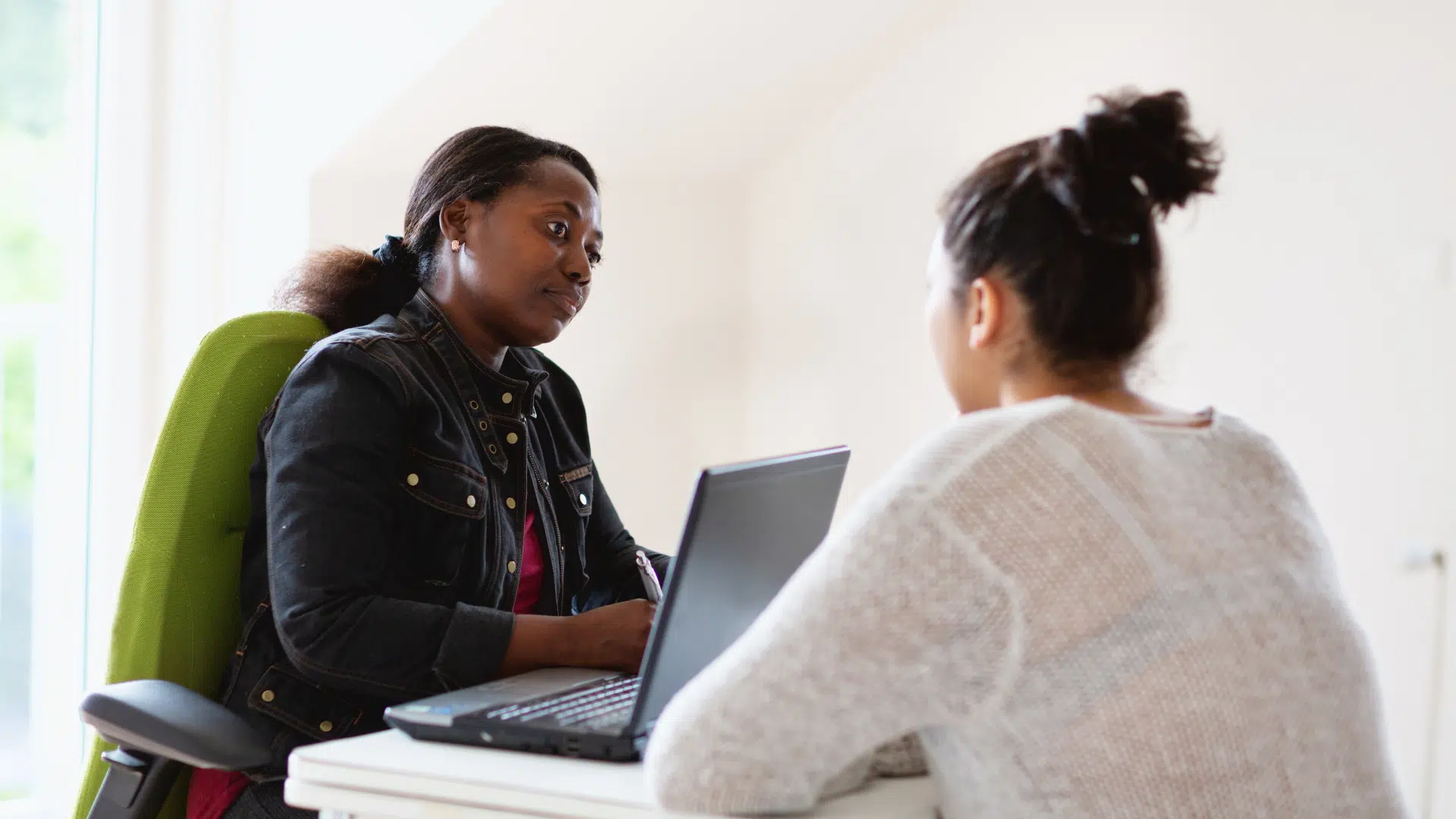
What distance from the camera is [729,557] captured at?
1.12m

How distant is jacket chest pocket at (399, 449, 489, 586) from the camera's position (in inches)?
53.7

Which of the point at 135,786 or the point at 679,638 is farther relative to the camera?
the point at 135,786

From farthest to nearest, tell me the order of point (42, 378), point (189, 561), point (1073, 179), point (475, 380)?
point (42, 378) → point (475, 380) → point (189, 561) → point (1073, 179)

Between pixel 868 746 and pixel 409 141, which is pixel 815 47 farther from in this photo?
pixel 868 746

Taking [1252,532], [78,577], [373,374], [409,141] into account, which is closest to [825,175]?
[409,141]

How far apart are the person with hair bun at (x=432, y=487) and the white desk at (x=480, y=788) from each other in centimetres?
23

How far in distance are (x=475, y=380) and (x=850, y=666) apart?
76cm

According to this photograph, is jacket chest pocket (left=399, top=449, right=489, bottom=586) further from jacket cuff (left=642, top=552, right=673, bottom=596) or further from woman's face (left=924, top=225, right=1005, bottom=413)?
woman's face (left=924, top=225, right=1005, bottom=413)

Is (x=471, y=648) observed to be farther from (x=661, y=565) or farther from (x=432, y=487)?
(x=661, y=565)

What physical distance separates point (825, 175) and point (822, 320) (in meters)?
0.33

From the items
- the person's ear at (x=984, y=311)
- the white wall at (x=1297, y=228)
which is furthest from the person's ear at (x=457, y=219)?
the white wall at (x=1297, y=228)

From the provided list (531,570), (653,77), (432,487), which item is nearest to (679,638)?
(432,487)

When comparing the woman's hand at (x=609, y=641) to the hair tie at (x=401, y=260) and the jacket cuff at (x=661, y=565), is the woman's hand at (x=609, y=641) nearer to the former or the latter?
the jacket cuff at (x=661, y=565)

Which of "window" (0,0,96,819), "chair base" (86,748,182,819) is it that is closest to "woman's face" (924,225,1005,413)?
"chair base" (86,748,182,819)
